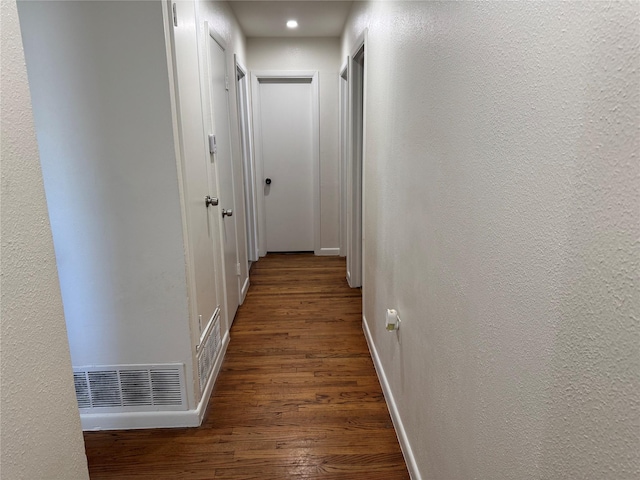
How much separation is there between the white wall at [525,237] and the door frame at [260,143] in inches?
120

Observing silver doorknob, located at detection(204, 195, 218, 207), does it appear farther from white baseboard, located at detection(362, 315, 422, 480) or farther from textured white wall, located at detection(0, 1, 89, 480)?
textured white wall, located at detection(0, 1, 89, 480)

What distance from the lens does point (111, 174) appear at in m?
1.73

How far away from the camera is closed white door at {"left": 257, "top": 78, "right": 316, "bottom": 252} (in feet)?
14.9

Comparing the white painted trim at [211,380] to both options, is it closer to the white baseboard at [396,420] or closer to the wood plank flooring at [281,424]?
the wood plank flooring at [281,424]

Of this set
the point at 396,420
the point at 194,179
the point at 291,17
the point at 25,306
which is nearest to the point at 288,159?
the point at 291,17

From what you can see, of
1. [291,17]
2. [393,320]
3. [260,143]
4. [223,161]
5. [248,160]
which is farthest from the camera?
[260,143]

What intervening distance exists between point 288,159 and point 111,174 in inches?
122

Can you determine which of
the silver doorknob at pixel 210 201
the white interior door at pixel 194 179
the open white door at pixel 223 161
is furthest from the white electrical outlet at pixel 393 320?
the open white door at pixel 223 161

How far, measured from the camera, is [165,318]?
1.90 m

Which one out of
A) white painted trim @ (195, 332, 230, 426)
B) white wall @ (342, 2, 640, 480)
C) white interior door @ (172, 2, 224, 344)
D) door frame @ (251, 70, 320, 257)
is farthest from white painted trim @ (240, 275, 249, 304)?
white wall @ (342, 2, 640, 480)

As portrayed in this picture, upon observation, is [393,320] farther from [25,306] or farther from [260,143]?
[260,143]

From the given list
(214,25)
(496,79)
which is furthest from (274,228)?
(496,79)

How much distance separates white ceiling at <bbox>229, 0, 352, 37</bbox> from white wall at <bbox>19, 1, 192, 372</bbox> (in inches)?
69.9

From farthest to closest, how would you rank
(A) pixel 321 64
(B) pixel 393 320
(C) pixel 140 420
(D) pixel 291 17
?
(A) pixel 321 64
(D) pixel 291 17
(C) pixel 140 420
(B) pixel 393 320
